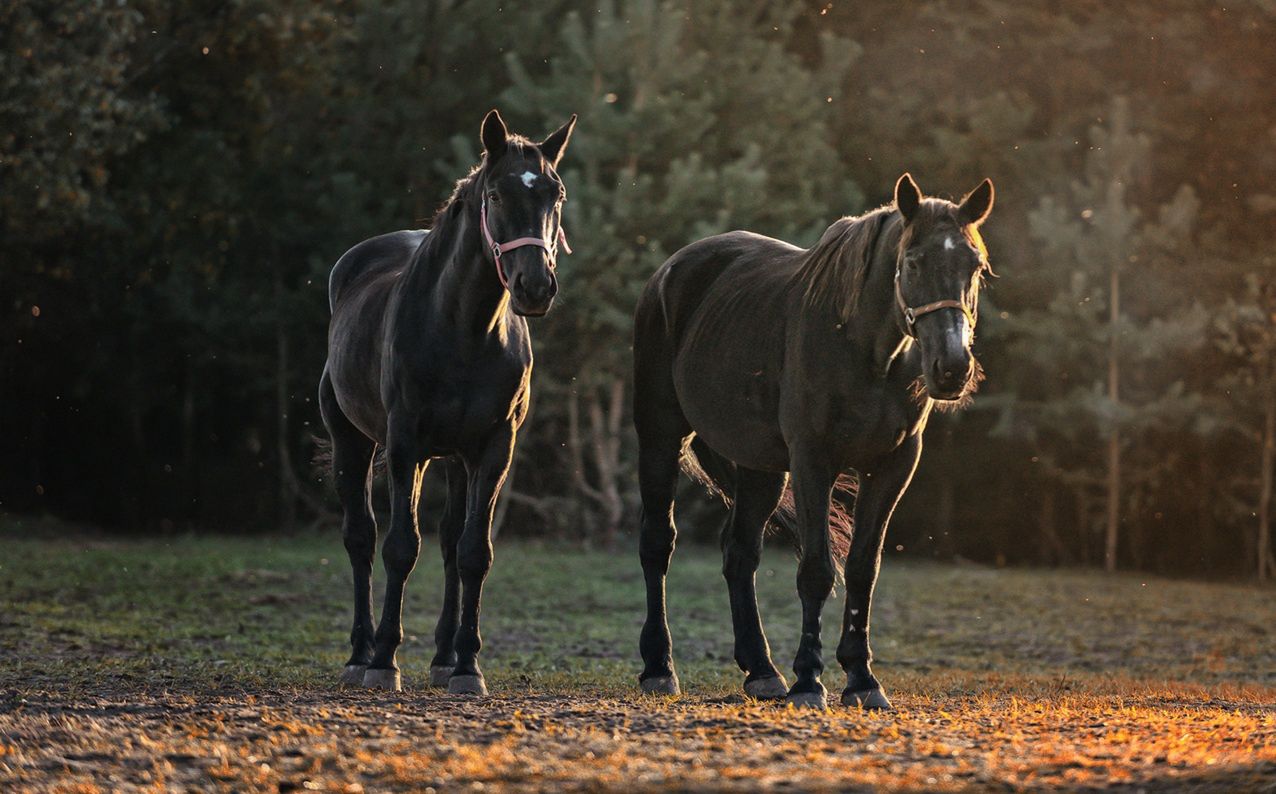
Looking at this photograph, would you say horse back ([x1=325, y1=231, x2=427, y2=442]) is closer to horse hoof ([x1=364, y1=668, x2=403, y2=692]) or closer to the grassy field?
horse hoof ([x1=364, y1=668, x2=403, y2=692])

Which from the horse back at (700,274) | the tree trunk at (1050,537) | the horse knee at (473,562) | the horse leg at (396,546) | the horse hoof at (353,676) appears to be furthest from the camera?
the tree trunk at (1050,537)

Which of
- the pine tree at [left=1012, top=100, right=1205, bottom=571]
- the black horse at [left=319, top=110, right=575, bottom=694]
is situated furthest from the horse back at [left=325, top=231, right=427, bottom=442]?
the pine tree at [left=1012, top=100, right=1205, bottom=571]

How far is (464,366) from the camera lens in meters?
8.57

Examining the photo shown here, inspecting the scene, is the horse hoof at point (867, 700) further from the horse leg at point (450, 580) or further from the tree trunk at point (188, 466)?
the tree trunk at point (188, 466)

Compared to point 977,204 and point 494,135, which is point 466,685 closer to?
point 494,135

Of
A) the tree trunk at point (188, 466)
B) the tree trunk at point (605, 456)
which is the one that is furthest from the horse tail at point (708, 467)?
the tree trunk at point (188, 466)

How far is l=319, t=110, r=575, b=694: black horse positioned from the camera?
8.12 m

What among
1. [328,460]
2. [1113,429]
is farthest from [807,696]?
[1113,429]

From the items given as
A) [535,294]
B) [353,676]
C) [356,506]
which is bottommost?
[353,676]

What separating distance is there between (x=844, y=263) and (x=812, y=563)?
1386mm

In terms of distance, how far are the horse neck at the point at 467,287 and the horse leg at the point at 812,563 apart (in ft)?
5.91

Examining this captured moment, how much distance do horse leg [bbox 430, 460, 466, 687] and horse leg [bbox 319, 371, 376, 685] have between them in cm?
53

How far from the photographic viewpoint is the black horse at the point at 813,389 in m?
7.30

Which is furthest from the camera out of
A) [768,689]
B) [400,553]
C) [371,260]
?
[371,260]
